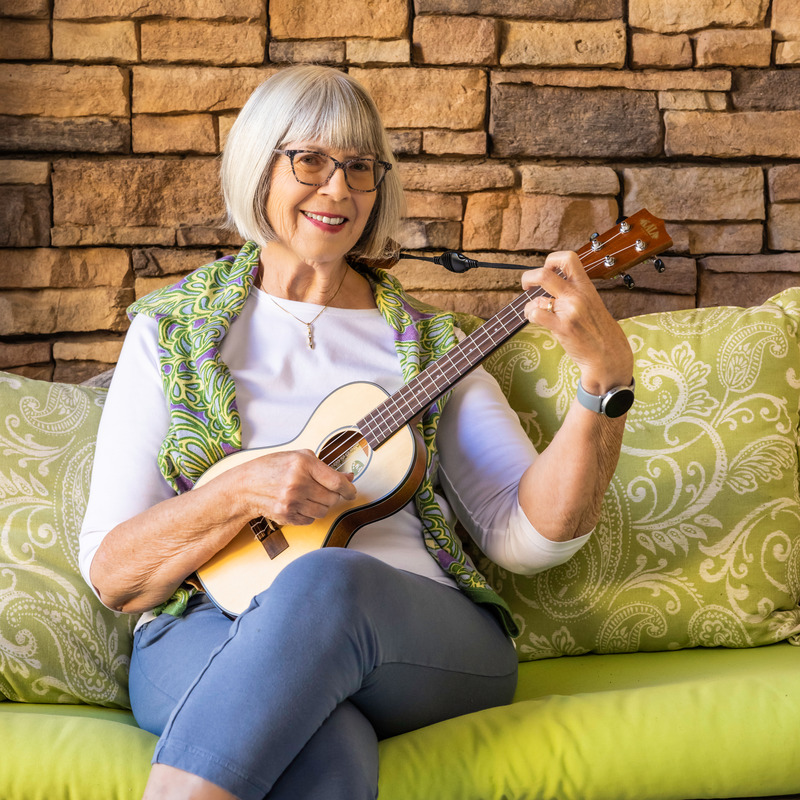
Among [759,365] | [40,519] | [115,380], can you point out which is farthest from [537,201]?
[40,519]

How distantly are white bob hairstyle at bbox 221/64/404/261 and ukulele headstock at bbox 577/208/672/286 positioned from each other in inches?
17.7

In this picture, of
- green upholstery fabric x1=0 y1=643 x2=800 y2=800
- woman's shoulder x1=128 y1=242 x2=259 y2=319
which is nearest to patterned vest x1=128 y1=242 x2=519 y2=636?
woman's shoulder x1=128 y1=242 x2=259 y2=319

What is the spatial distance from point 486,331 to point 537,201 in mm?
757

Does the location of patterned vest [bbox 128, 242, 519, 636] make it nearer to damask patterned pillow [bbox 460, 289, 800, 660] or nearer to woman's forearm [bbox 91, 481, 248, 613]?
woman's forearm [bbox 91, 481, 248, 613]

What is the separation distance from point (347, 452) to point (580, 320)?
1.29 ft

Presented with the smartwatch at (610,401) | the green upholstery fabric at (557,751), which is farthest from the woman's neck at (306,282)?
the green upholstery fabric at (557,751)

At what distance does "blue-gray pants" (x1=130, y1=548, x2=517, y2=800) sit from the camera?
877mm

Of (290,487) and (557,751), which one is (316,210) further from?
(557,751)

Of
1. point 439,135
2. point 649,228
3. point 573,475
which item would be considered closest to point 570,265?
point 649,228

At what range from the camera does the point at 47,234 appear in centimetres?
183

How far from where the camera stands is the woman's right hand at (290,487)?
43.9 inches

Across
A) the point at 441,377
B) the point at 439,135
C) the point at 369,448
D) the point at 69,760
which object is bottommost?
the point at 69,760

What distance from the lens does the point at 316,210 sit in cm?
140

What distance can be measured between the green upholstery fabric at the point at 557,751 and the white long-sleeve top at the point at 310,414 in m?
0.25
